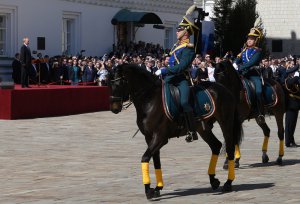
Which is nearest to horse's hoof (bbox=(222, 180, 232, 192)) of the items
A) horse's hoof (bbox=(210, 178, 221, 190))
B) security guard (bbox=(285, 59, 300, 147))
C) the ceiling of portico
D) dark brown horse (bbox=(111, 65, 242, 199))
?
dark brown horse (bbox=(111, 65, 242, 199))

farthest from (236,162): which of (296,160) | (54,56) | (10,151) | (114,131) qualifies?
(54,56)

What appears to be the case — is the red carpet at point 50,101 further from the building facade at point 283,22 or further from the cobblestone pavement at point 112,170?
the building facade at point 283,22

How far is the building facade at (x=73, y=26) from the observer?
37.5 metres

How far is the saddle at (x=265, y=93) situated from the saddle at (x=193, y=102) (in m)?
3.55

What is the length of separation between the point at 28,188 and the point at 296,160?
21.0ft

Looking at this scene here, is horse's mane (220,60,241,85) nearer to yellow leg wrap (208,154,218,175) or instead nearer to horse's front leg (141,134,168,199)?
yellow leg wrap (208,154,218,175)

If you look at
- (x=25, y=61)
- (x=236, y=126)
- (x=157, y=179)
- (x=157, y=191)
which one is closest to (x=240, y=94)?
(x=236, y=126)

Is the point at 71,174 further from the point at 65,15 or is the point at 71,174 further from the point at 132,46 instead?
the point at 132,46

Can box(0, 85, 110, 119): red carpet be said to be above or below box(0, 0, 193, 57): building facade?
below

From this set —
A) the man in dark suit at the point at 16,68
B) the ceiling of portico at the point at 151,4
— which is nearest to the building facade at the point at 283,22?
the ceiling of portico at the point at 151,4

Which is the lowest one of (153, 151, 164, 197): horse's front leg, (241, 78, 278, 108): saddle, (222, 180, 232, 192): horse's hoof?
(222, 180, 232, 192): horse's hoof

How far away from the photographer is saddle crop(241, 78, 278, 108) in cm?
1706

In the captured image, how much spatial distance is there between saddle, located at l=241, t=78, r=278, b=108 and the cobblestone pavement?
3.91 ft

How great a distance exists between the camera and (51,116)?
2958cm
